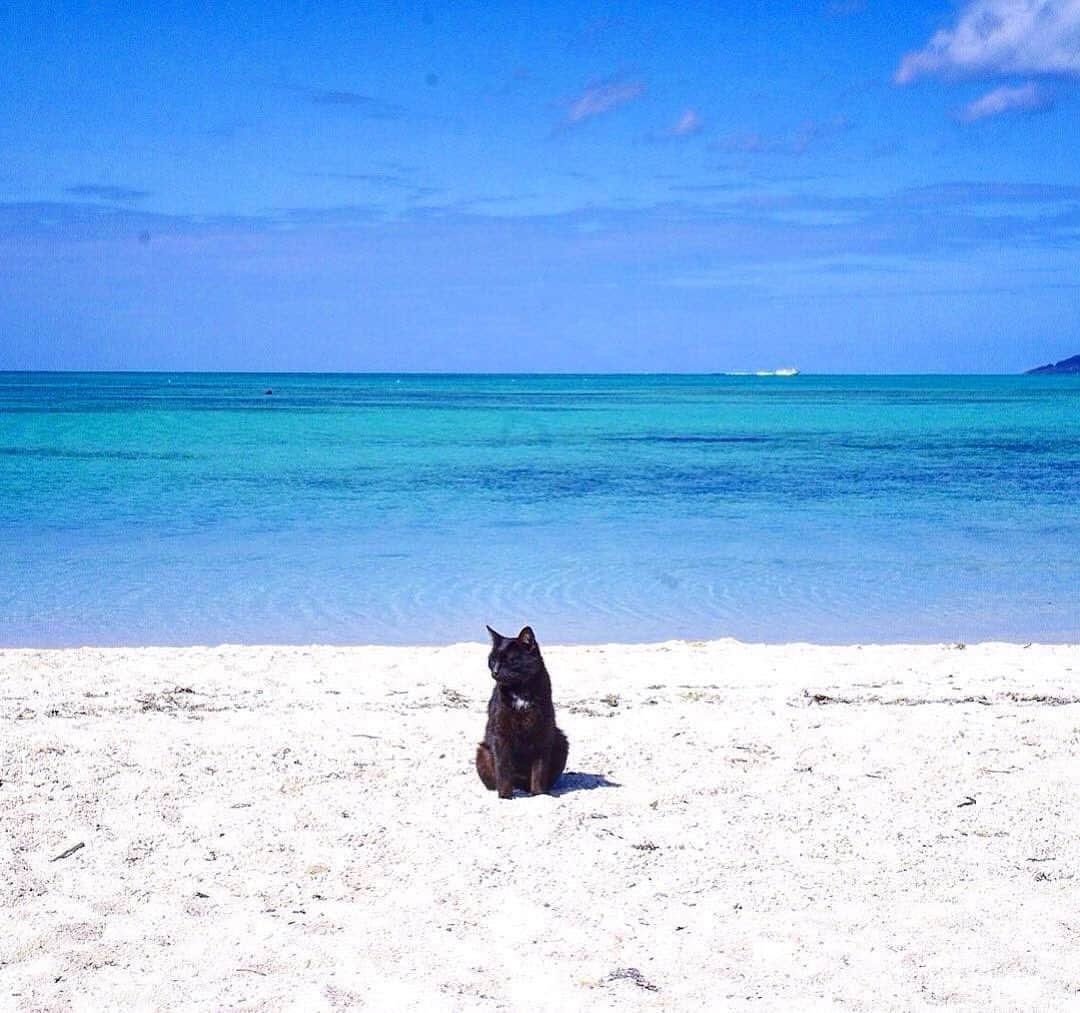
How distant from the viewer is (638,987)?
4.25 meters

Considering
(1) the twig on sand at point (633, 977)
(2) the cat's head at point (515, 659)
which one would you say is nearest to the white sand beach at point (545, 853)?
(1) the twig on sand at point (633, 977)

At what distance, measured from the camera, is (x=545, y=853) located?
5.39 m

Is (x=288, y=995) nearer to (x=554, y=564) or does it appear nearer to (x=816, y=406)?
(x=554, y=564)

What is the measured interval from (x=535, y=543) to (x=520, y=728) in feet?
40.5

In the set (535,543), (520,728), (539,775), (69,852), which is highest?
(520,728)

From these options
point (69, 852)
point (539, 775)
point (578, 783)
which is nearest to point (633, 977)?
point (539, 775)

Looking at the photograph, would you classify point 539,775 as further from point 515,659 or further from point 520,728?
point 515,659

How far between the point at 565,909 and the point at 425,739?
8.05 ft

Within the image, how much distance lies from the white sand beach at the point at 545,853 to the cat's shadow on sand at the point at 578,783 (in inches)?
0.8

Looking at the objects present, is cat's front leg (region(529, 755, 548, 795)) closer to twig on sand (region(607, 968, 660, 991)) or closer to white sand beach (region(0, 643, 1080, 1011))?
white sand beach (region(0, 643, 1080, 1011))

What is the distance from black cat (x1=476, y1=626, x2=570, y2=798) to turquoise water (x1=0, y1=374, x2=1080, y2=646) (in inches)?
237

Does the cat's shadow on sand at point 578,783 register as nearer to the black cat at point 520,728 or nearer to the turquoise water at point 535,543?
the black cat at point 520,728

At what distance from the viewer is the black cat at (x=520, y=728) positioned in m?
5.81

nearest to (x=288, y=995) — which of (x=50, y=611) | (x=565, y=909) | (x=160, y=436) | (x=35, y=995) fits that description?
(x=35, y=995)
